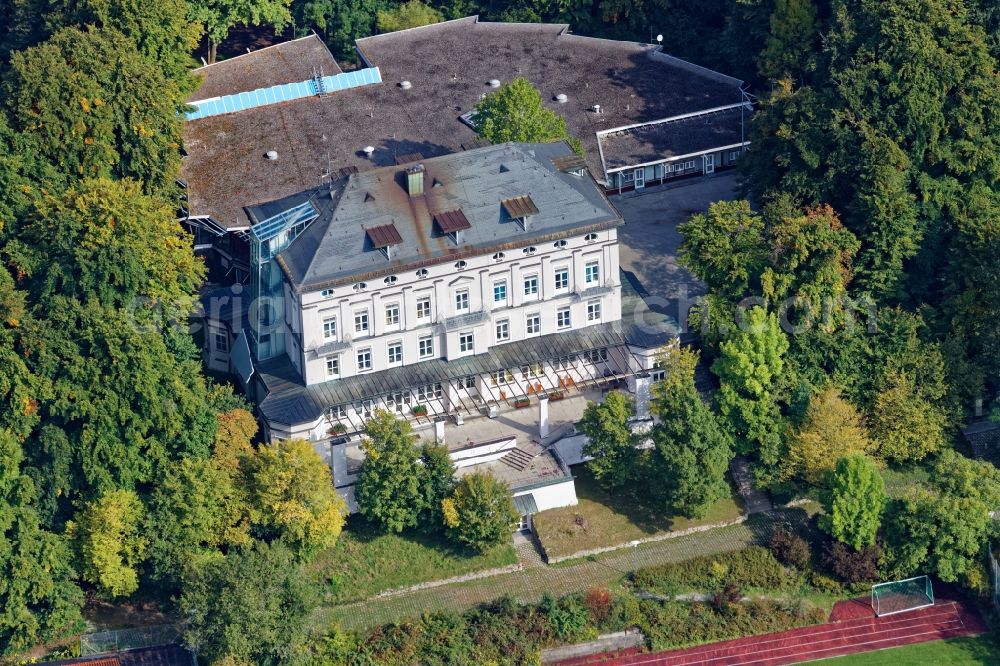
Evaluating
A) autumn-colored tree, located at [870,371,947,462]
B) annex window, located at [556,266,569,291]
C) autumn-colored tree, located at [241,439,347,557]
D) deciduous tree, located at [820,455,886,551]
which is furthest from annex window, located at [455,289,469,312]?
autumn-colored tree, located at [870,371,947,462]

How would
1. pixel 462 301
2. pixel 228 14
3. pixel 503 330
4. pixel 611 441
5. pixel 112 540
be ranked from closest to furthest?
pixel 112 540 → pixel 611 441 → pixel 462 301 → pixel 503 330 → pixel 228 14

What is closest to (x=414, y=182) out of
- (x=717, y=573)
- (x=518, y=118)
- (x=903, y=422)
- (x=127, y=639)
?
(x=518, y=118)

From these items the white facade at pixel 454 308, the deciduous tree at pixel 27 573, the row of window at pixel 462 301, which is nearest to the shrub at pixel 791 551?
the white facade at pixel 454 308

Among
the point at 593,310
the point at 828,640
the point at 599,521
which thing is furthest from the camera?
the point at 593,310

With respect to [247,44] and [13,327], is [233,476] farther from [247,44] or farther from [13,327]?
[247,44]

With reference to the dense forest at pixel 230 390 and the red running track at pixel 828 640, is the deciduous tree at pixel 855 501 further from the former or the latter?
the red running track at pixel 828 640

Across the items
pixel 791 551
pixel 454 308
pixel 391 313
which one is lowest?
pixel 791 551

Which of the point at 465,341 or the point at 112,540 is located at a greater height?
the point at 465,341

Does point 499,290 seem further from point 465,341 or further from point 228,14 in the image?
point 228,14
